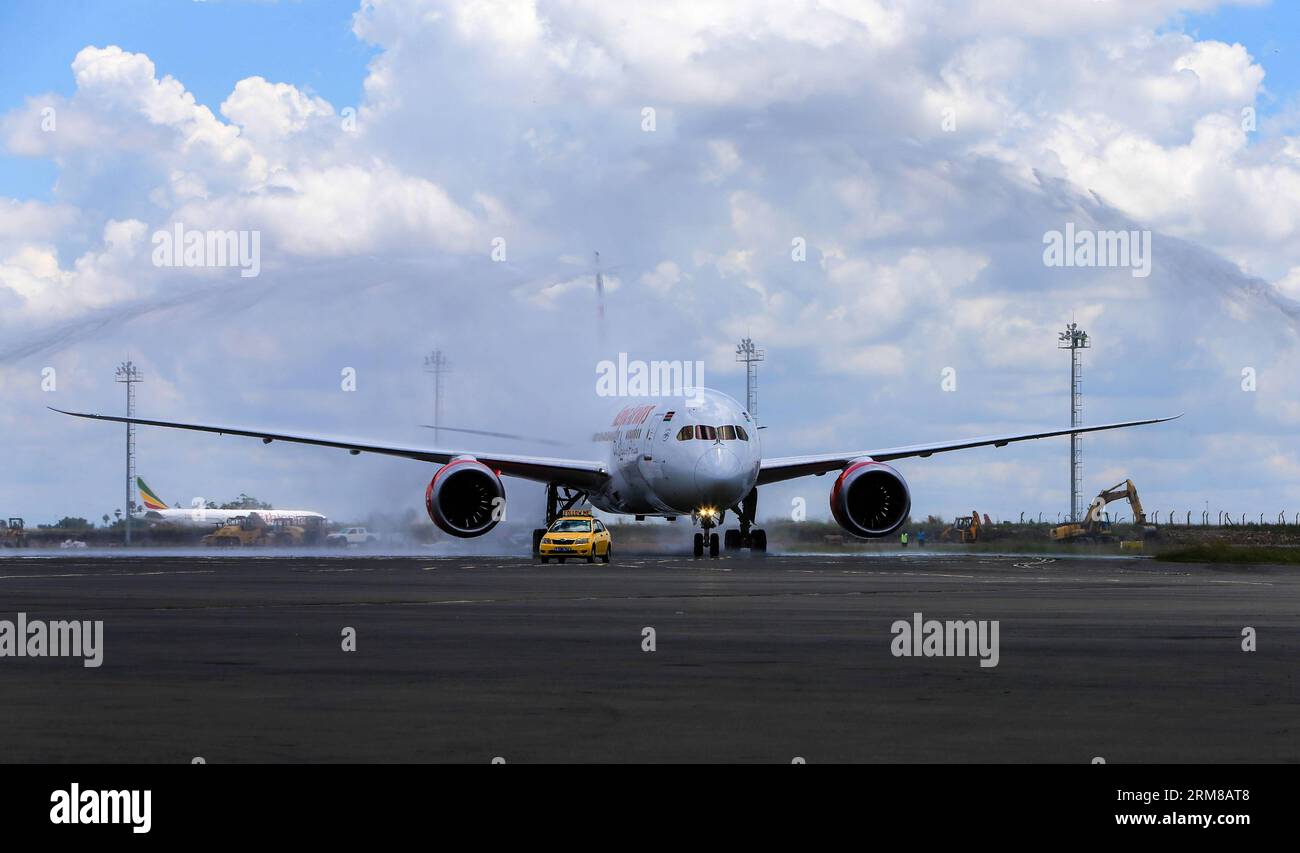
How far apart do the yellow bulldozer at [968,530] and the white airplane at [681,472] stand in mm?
46174

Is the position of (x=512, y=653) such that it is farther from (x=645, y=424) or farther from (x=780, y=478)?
(x=780, y=478)

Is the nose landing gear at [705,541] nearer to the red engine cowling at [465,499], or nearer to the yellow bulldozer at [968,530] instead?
the red engine cowling at [465,499]

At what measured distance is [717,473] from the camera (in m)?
58.8

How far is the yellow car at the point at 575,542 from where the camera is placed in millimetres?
57031

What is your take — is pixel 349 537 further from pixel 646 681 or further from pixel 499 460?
pixel 646 681

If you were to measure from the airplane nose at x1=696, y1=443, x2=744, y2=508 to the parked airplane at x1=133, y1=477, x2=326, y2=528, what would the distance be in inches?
3700

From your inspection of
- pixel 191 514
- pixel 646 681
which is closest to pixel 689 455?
pixel 646 681

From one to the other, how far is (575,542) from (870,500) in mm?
11127

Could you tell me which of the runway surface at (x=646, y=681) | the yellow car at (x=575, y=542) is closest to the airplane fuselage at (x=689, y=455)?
the yellow car at (x=575, y=542)
